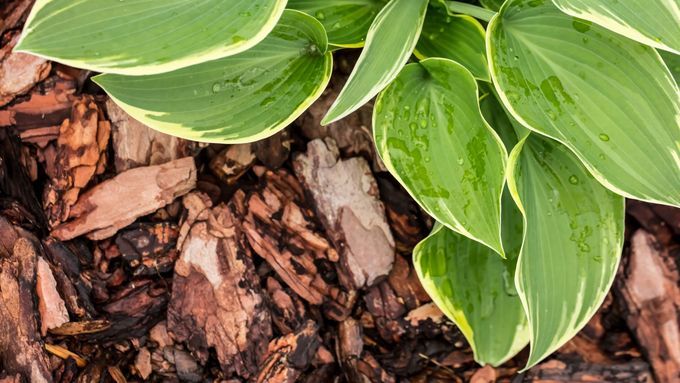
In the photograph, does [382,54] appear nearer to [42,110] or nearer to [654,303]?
[42,110]

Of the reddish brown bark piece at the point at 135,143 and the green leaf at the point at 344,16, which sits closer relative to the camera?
the green leaf at the point at 344,16

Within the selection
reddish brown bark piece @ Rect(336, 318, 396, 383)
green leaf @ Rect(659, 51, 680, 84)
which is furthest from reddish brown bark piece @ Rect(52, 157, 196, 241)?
green leaf @ Rect(659, 51, 680, 84)

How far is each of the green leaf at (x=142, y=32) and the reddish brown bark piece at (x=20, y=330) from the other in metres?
0.54

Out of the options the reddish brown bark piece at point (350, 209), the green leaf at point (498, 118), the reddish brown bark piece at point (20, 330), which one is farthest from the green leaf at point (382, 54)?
the reddish brown bark piece at point (20, 330)

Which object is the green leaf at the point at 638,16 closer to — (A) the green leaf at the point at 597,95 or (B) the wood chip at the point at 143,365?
(A) the green leaf at the point at 597,95

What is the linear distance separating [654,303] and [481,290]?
1.48 ft

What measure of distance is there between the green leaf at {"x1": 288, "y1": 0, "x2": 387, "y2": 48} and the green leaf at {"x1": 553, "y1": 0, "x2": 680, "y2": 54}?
1.43 feet

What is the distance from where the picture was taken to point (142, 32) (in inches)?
44.7

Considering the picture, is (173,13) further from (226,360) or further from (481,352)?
(481,352)

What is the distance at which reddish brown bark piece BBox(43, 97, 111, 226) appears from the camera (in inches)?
58.5

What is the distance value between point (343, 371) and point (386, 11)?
0.83 m

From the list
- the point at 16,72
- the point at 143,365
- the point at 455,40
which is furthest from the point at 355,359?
the point at 16,72

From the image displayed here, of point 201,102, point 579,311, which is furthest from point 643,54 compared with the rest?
point 201,102

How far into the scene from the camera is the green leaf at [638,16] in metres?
1.08
